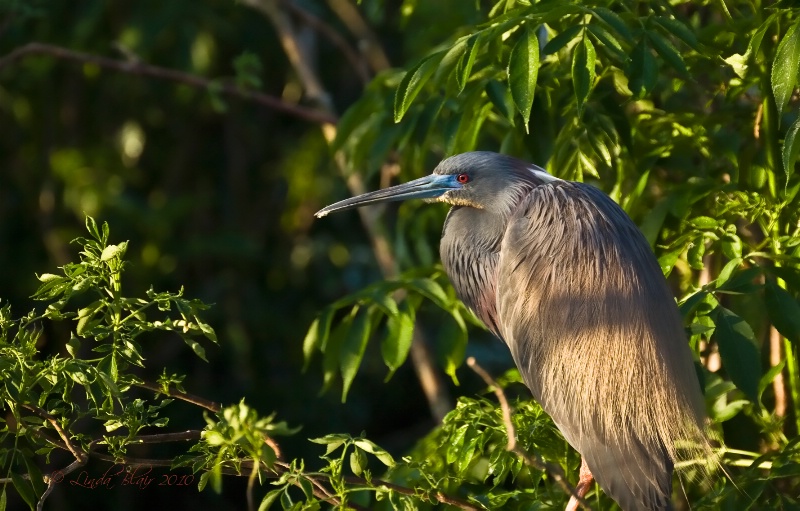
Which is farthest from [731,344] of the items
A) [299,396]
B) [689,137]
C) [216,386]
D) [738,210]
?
[216,386]

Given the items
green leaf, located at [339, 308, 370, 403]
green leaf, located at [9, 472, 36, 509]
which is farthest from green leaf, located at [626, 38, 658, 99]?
green leaf, located at [9, 472, 36, 509]

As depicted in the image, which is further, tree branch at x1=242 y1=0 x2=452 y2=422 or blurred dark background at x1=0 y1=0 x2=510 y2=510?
blurred dark background at x1=0 y1=0 x2=510 y2=510

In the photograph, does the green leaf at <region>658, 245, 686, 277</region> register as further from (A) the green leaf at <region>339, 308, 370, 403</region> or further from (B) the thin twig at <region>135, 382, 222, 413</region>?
(B) the thin twig at <region>135, 382, 222, 413</region>

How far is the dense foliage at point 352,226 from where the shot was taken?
1.92 meters

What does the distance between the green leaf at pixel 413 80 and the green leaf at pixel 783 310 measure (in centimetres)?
86

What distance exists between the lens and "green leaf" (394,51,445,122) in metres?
2.27

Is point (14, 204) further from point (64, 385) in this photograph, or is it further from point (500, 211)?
point (64, 385)

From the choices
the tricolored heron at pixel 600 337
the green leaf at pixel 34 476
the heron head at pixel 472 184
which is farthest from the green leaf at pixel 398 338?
the green leaf at pixel 34 476

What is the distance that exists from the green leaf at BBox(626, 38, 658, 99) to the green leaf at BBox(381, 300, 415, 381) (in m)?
0.84

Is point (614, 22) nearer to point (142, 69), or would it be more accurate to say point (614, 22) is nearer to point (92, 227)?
point (92, 227)

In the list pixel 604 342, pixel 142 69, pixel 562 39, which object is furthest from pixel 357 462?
pixel 142 69

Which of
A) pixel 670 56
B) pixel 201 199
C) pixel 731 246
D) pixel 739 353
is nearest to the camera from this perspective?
pixel 739 353

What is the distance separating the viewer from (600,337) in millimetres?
2422

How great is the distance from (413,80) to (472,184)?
2.23 ft
